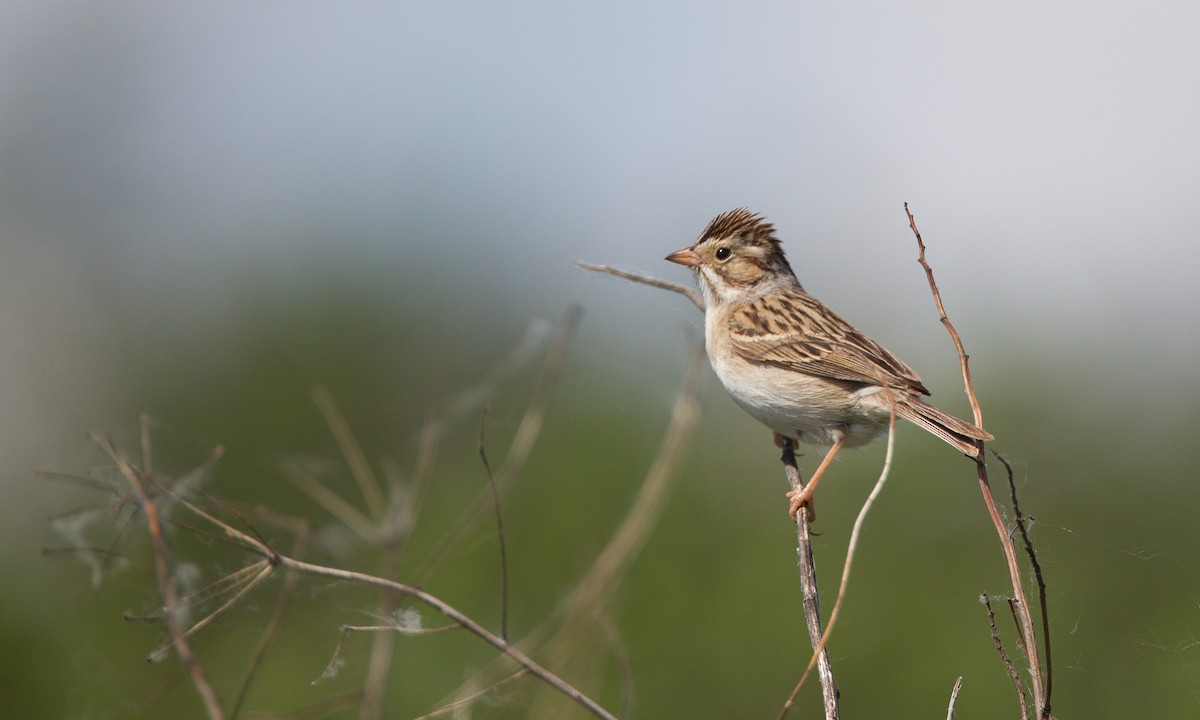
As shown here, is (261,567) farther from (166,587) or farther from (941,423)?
(941,423)

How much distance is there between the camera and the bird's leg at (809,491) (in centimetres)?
461

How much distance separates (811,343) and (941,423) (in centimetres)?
112

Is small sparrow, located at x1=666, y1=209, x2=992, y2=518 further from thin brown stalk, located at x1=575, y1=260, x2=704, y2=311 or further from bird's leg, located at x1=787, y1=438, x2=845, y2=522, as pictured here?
thin brown stalk, located at x1=575, y1=260, x2=704, y2=311

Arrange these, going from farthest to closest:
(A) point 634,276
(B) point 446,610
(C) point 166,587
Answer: (A) point 634,276, (B) point 446,610, (C) point 166,587

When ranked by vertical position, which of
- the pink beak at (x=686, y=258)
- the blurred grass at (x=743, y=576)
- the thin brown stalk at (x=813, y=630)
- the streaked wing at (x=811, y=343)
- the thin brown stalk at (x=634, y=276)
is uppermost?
the thin brown stalk at (x=634, y=276)

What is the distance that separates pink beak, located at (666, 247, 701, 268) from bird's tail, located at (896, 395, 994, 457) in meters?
1.57

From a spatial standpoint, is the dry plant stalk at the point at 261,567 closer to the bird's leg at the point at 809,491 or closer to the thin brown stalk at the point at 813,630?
the thin brown stalk at the point at 813,630

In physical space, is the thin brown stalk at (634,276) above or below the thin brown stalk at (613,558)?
above

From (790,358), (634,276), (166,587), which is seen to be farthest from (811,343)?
(166,587)

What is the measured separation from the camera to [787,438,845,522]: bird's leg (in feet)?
15.1

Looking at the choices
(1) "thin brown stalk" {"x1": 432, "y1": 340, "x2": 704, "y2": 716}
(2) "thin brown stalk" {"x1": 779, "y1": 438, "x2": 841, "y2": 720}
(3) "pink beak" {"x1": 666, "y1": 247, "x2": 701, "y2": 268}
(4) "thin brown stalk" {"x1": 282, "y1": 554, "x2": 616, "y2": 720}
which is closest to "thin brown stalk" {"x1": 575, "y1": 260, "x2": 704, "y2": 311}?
(1) "thin brown stalk" {"x1": 432, "y1": 340, "x2": 704, "y2": 716}

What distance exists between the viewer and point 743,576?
9.49 metres

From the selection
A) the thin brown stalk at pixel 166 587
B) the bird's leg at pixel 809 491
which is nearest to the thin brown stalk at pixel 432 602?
the thin brown stalk at pixel 166 587

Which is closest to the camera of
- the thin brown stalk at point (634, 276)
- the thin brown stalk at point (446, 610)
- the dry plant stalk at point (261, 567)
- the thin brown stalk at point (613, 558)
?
the dry plant stalk at point (261, 567)
